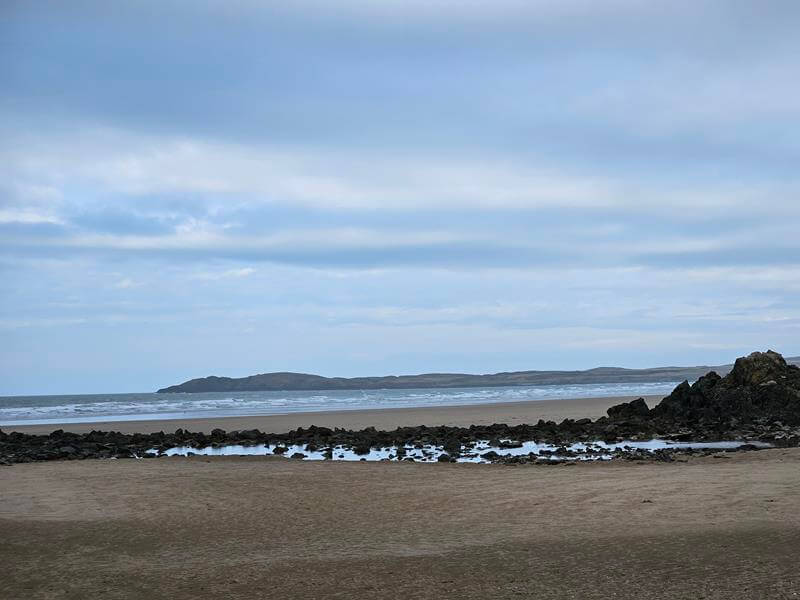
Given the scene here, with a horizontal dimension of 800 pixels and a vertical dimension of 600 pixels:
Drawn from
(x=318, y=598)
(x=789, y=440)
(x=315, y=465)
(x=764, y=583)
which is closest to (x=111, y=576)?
(x=318, y=598)

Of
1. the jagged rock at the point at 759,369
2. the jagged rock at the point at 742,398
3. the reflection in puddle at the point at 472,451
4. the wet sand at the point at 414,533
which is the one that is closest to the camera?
the wet sand at the point at 414,533

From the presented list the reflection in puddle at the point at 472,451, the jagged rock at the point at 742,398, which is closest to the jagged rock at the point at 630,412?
the jagged rock at the point at 742,398

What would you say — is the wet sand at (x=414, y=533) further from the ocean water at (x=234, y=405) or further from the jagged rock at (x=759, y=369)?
the ocean water at (x=234, y=405)

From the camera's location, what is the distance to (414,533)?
39.2 feet

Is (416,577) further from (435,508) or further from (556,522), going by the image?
(435,508)

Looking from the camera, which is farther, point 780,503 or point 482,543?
point 780,503

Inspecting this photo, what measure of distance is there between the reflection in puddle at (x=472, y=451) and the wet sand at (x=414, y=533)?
3098mm

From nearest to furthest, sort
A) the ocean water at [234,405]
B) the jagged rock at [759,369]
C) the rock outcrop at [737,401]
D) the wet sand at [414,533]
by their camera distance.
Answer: the wet sand at [414,533] < the rock outcrop at [737,401] < the jagged rock at [759,369] < the ocean water at [234,405]

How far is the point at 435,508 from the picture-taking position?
1414 centimetres

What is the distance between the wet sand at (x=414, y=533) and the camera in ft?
28.6

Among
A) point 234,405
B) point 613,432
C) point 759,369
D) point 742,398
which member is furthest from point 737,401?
point 234,405

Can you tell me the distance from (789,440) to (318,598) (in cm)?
1965

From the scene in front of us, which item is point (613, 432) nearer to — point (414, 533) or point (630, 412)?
point (630, 412)

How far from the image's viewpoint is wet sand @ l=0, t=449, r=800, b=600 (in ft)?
28.6
